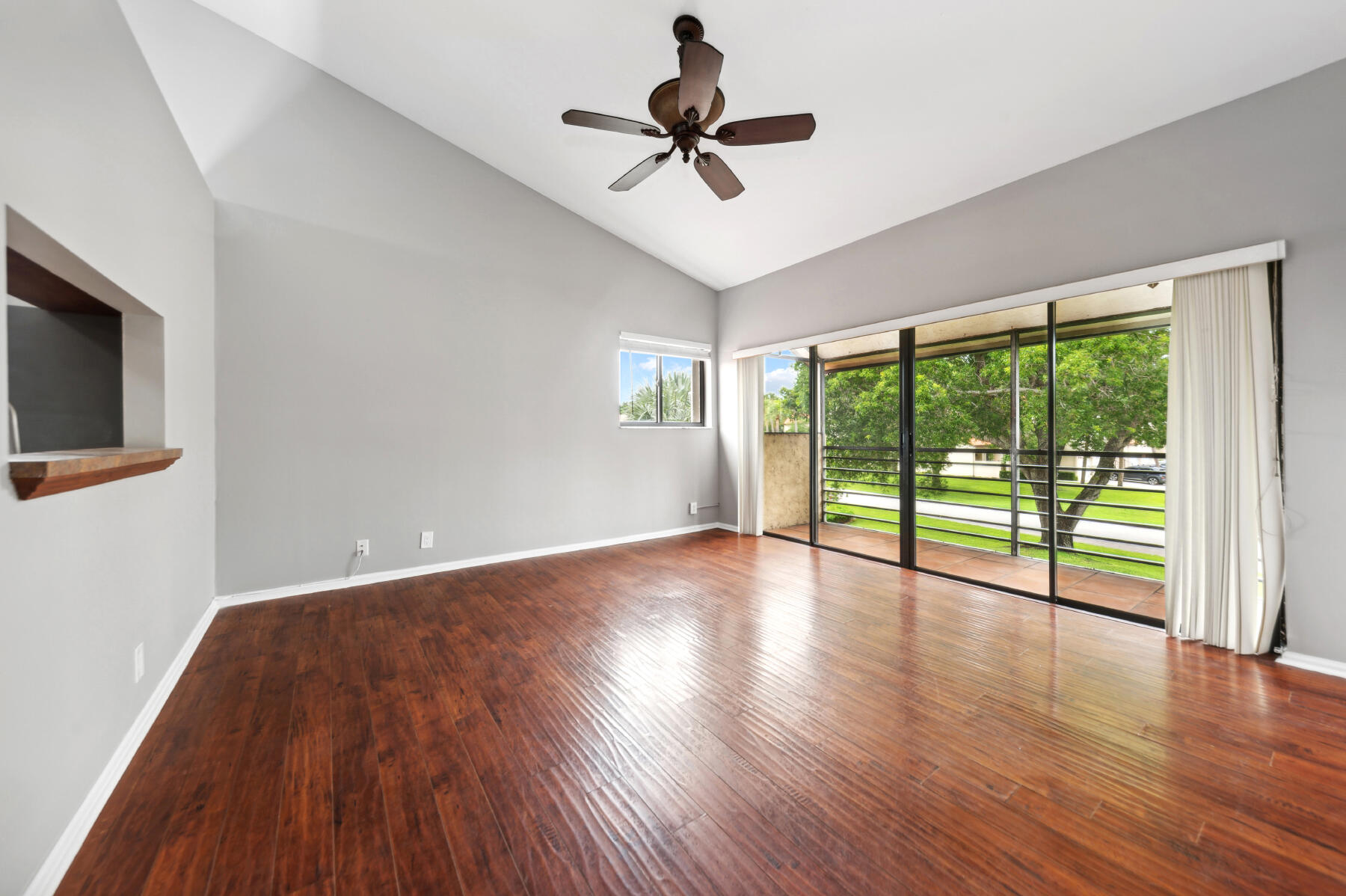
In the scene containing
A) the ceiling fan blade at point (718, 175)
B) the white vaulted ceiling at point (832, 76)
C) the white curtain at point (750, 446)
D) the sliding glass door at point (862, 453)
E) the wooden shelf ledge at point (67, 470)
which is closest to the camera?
the wooden shelf ledge at point (67, 470)

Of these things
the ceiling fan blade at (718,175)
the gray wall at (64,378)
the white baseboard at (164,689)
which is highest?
the ceiling fan blade at (718,175)

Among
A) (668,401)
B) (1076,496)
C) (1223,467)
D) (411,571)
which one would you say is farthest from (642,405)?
(1223,467)

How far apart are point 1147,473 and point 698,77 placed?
3.81 m

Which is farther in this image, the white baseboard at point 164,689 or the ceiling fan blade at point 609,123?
the ceiling fan blade at point 609,123

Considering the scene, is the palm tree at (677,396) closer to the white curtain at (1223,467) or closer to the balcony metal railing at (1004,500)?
the balcony metal railing at (1004,500)

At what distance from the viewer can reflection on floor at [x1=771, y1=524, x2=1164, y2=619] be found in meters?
3.38

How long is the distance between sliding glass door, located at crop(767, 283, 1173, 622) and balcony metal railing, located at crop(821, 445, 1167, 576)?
0.02 meters

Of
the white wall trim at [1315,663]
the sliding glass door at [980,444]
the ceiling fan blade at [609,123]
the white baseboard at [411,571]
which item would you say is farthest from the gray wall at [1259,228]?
the white baseboard at [411,571]

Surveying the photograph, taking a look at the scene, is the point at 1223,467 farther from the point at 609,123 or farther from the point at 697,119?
the point at 609,123

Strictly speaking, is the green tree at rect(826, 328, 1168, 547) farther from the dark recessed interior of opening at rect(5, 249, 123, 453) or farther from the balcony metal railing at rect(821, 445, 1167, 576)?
the dark recessed interior of opening at rect(5, 249, 123, 453)

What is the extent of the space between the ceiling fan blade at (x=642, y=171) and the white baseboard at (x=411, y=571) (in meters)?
3.14

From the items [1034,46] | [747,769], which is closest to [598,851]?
[747,769]

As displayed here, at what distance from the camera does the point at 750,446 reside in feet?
18.2

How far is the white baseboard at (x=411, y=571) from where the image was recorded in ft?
11.2
